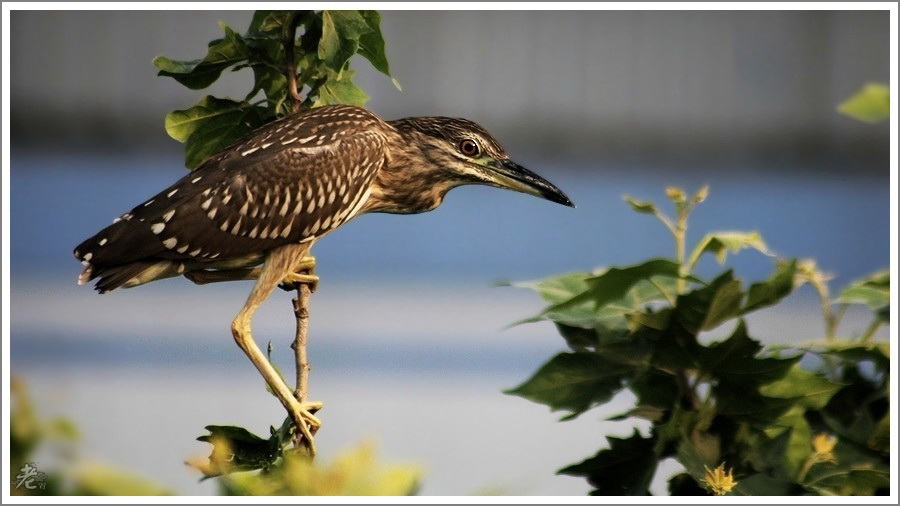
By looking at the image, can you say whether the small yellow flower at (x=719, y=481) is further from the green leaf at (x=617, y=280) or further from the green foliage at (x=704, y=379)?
the green leaf at (x=617, y=280)

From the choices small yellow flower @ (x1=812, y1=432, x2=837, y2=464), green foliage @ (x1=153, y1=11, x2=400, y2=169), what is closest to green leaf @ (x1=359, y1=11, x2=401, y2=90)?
green foliage @ (x1=153, y1=11, x2=400, y2=169)

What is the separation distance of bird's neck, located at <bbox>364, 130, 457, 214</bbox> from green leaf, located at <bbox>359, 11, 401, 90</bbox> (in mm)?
75

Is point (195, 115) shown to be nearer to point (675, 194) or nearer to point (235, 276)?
point (235, 276)

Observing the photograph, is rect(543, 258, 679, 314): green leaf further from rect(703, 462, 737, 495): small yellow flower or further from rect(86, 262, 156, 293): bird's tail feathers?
rect(86, 262, 156, 293): bird's tail feathers

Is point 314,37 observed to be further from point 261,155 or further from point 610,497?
point 610,497

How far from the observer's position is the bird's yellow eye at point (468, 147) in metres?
0.86

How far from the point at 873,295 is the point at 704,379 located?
0.14m

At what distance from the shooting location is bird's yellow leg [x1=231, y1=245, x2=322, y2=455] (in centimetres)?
75

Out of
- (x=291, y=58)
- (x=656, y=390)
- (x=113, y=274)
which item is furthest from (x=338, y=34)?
(x=656, y=390)

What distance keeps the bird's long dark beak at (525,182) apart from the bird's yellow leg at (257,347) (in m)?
0.18

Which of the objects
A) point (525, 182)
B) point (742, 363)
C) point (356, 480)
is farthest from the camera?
point (525, 182)

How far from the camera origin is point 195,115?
0.82 meters

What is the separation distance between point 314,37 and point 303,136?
82 millimetres

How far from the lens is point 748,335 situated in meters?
0.71
